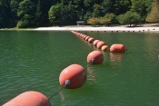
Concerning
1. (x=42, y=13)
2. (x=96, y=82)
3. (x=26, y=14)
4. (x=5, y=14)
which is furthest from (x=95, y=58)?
(x=5, y=14)

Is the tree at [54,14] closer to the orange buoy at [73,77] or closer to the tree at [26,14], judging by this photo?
the tree at [26,14]

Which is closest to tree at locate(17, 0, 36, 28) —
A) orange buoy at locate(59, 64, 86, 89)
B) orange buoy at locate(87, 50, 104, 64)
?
orange buoy at locate(87, 50, 104, 64)

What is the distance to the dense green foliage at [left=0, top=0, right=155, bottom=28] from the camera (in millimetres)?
98812

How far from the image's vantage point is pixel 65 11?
114500 millimetres

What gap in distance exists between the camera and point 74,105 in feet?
40.3

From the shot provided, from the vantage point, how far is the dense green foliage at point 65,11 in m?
98.8

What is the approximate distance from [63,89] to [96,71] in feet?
18.6

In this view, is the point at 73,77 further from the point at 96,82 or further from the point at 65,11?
the point at 65,11

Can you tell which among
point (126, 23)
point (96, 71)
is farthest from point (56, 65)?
point (126, 23)

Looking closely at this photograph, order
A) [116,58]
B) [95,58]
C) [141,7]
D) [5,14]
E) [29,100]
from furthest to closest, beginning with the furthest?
[5,14] < [141,7] < [116,58] < [95,58] < [29,100]

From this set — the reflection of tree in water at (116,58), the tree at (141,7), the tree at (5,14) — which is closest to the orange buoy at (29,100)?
the reflection of tree in water at (116,58)

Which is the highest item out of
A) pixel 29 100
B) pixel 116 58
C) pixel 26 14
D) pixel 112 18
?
pixel 26 14

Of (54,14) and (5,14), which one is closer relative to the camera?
(54,14)

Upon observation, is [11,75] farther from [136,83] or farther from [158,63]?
[158,63]
